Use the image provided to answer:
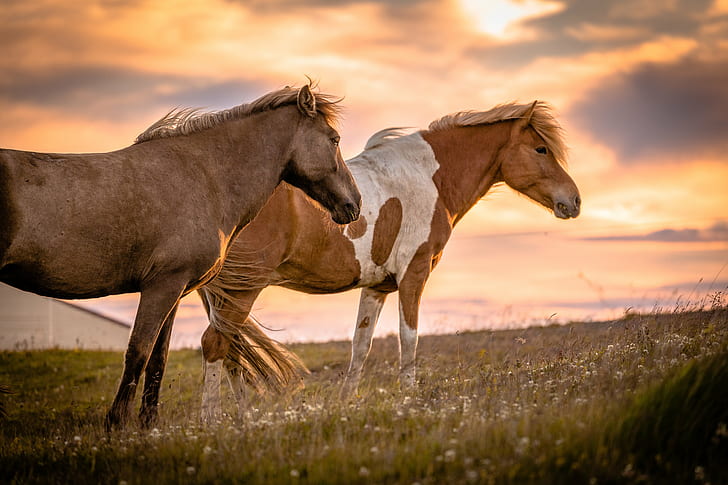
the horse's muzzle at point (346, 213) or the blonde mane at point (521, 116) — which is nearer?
the horse's muzzle at point (346, 213)

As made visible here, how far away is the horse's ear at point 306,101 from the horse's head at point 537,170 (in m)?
3.66

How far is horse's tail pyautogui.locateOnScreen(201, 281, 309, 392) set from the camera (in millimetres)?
8336

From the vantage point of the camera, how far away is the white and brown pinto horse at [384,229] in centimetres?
823

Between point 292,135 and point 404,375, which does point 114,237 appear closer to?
point 292,135

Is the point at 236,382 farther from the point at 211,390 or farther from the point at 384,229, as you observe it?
the point at 384,229

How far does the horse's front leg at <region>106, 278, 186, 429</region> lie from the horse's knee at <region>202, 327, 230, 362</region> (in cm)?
193

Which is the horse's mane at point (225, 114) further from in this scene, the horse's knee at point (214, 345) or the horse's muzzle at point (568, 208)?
the horse's muzzle at point (568, 208)

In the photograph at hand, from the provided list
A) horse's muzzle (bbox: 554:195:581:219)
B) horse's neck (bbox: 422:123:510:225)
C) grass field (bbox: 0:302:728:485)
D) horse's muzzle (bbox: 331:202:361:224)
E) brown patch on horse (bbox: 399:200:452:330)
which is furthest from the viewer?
horse's muzzle (bbox: 554:195:581:219)

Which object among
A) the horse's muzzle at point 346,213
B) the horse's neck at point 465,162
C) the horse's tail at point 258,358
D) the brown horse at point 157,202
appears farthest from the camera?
the horse's neck at point 465,162

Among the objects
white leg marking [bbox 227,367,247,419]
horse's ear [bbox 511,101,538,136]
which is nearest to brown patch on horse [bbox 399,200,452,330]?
horse's ear [bbox 511,101,538,136]

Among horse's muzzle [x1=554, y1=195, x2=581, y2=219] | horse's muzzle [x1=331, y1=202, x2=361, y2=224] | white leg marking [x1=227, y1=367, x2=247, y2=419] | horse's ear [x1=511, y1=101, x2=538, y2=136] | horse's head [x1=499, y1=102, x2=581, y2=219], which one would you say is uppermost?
horse's ear [x1=511, y1=101, x2=538, y2=136]

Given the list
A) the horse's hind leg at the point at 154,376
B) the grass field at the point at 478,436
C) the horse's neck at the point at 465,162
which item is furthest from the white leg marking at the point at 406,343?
the horse's hind leg at the point at 154,376

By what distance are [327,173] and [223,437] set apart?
269 centimetres

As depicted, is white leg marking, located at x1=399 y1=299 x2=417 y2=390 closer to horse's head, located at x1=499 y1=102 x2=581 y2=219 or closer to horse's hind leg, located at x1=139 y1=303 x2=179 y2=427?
horse's head, located at x1=499 y1=102 x2=581 y2=219
